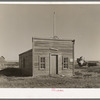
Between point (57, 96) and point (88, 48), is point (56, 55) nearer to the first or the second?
point (88, 48)

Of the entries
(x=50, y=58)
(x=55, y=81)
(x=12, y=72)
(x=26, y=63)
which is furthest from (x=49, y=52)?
(x=55, y=81)

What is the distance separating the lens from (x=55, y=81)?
12.1m

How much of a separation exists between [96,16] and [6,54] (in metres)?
4.32

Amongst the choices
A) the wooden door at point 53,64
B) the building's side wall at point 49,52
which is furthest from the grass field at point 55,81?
the wooden door at point 53,64

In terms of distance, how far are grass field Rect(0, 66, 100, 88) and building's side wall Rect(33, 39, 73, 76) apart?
925 mm

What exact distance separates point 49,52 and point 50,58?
37 cm

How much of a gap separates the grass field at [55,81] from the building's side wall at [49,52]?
925mm

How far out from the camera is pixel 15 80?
39.7 ft

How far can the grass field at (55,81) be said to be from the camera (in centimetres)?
1149

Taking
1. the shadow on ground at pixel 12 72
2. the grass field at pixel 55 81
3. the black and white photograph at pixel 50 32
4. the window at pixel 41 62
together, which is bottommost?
the grass field at pixel 55 81

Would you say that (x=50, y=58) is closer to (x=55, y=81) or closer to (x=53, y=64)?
(x=53, y=64)

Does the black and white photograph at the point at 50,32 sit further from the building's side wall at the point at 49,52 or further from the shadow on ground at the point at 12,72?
the building's side wall at the point at 49,52

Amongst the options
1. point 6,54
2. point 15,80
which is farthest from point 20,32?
point 15,80

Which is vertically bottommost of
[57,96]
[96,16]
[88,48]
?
[57,96]
